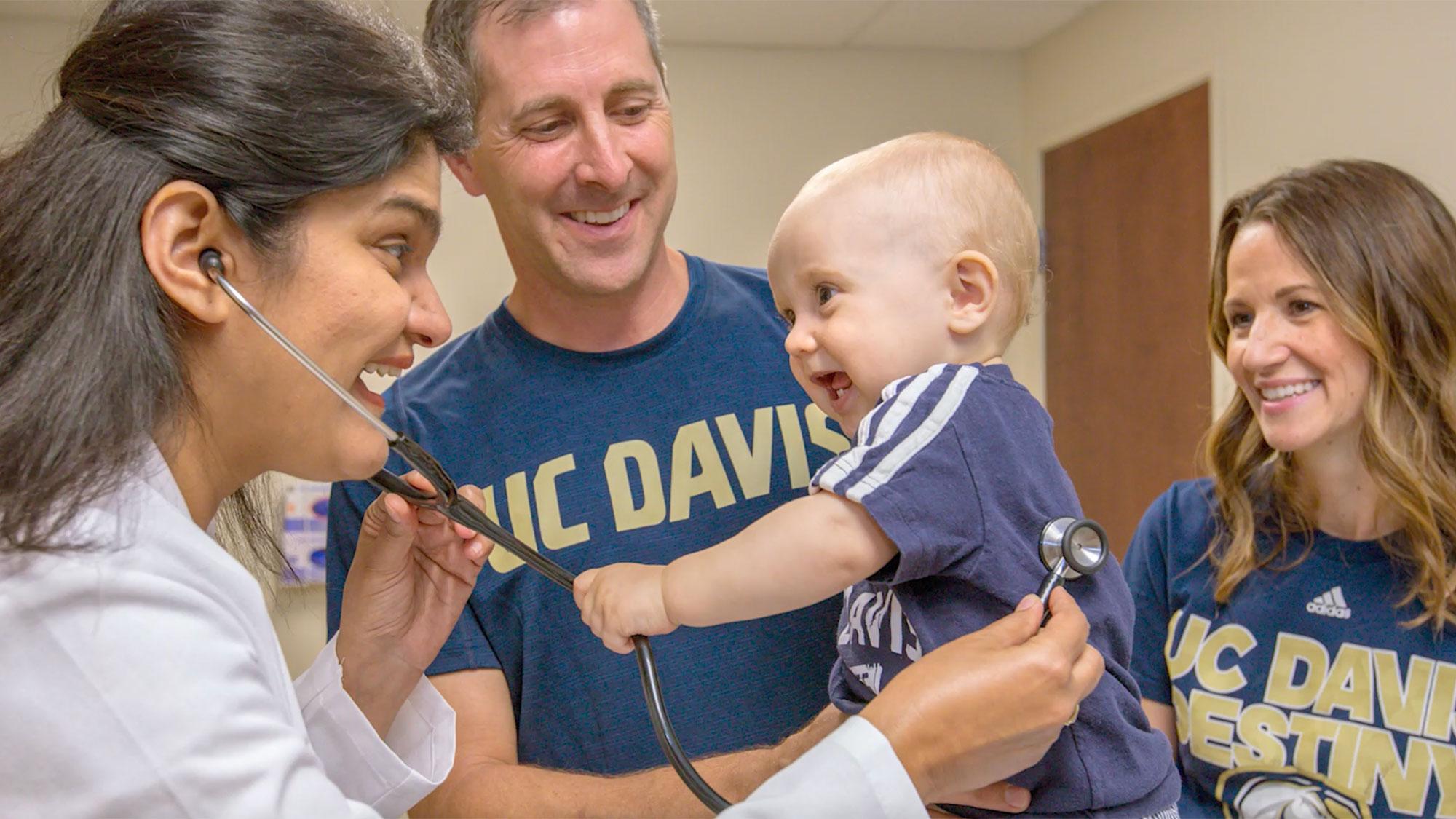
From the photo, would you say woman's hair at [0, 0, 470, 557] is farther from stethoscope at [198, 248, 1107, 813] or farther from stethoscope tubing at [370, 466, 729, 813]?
stethoscope tubing at [370, 466, 729, 813]

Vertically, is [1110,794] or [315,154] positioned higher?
[315,154]

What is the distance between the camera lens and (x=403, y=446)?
43.8 inches

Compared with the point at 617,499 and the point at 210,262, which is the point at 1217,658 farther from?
the point at 210,262

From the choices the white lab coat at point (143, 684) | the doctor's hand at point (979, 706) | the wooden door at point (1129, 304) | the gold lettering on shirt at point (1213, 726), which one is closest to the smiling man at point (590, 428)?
the doctor's hand at point (979, 706)

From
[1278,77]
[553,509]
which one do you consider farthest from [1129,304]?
[553,509]

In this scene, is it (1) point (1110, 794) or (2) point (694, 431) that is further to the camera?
(2) point (694, 431)

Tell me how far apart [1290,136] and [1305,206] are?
65.0 inches

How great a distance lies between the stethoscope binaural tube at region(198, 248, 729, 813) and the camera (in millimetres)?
924

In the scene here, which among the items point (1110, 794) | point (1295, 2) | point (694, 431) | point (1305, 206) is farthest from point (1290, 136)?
point (1110, 794)

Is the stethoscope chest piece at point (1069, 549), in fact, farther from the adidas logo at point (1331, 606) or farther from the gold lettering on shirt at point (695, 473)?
the adidas logo at point (1331, 606)

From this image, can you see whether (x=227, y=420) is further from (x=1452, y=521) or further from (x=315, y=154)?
(x=1452, y=521)

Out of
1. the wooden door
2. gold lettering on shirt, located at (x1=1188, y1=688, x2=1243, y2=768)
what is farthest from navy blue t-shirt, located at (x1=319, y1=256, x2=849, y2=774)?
the wooden door

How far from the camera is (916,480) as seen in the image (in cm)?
102

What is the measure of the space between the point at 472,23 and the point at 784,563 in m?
0.93
